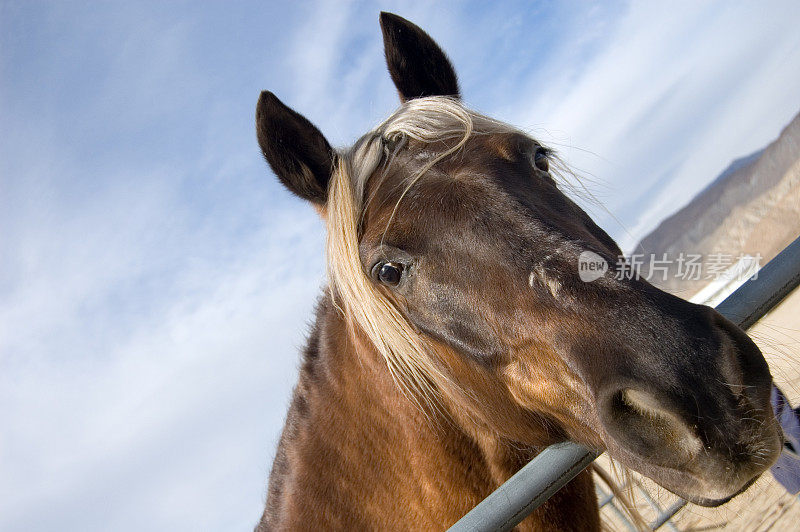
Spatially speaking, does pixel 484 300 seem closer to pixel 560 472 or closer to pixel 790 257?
pixel 560 472

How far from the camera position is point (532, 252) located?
1533 millimetres

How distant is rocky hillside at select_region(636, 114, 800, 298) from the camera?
75.6 feet

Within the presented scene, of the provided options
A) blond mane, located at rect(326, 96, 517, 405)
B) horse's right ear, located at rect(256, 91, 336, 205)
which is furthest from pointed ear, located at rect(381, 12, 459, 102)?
horse's right ear, located at rect(256, 91, 336, 205)

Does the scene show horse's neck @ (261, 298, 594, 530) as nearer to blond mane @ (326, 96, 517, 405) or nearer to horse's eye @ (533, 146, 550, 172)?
blond mane @ (326, 96, 517, 405)

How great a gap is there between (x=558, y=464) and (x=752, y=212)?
3653 cm

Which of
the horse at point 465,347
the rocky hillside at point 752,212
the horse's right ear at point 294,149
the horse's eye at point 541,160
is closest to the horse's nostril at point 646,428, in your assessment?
the horse at point 465,347

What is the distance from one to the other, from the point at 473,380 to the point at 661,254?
39.5 inches

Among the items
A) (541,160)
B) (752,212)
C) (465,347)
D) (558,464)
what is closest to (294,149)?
(541,160)

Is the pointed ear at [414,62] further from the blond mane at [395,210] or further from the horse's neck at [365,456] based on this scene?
the horse's neck at [365,456]

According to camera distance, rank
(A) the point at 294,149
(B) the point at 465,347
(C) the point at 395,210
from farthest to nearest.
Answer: (A) the point at 294,149 < (C) the point at 395,210 < (B) the point at 465,347

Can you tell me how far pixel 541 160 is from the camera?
84.4 inches

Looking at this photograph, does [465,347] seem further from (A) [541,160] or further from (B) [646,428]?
(A) [541,160]

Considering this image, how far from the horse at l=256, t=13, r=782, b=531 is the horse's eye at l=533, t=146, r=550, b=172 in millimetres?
12

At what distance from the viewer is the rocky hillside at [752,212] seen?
75.6 feet
